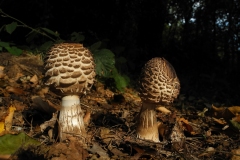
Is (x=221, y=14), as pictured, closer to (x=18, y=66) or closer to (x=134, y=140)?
(x=18, y=66)

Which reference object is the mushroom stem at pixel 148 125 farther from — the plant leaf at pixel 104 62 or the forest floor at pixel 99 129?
the plant leaf at pixel 104 62

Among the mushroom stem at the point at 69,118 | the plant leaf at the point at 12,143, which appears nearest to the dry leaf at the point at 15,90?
the mushroom stem at the point at 69,118

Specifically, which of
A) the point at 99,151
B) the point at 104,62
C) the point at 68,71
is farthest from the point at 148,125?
the point at 104,62

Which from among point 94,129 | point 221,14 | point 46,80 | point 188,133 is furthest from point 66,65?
point 221,14

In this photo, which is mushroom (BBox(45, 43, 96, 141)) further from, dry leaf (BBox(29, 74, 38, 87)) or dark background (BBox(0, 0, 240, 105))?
dark background (BBox(0, 0, 240, 105))

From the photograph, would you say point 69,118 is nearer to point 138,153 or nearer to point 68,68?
point 68,68

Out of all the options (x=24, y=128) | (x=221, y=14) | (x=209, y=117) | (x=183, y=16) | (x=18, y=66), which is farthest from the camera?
(x=183, y=16)
